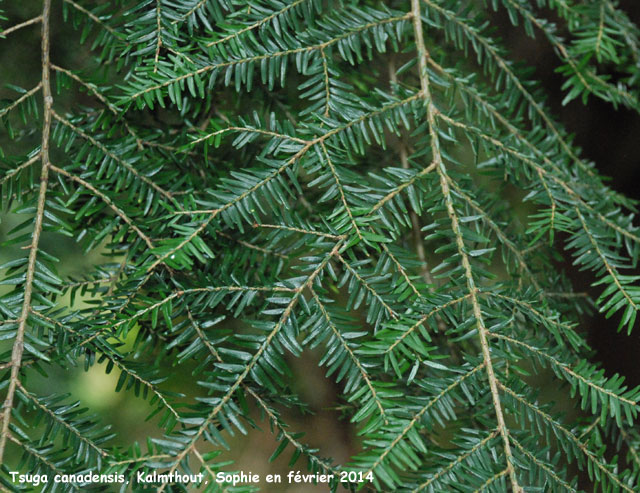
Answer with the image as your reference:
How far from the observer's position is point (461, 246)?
50 centimetres

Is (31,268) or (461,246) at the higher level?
(461,246)

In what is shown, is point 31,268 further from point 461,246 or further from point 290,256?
point 461,246

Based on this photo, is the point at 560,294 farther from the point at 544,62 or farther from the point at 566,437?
the point at 544,62

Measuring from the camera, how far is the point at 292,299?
0.48m

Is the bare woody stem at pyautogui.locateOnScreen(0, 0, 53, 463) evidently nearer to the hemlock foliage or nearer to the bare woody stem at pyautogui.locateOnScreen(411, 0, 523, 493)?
the hemlock foliage

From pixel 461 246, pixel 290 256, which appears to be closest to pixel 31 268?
pixel 290 256

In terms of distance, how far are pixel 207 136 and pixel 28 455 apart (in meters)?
0.31

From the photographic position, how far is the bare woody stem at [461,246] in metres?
0.45

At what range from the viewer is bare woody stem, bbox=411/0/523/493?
17.8 inches

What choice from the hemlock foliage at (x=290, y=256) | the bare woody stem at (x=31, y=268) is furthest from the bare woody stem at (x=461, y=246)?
the bare woody stem at (x=31, y=268)

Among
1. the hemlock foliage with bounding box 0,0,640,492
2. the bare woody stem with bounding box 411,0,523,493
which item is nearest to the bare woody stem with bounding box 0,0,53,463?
the hemlock foliage with bounding box 0,0,640,492

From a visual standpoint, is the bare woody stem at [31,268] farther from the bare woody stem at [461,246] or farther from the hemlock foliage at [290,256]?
the bare woody stem at [461,246]

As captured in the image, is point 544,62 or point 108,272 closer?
point 108,272

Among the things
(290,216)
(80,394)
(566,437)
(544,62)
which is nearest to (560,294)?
(566,437)
